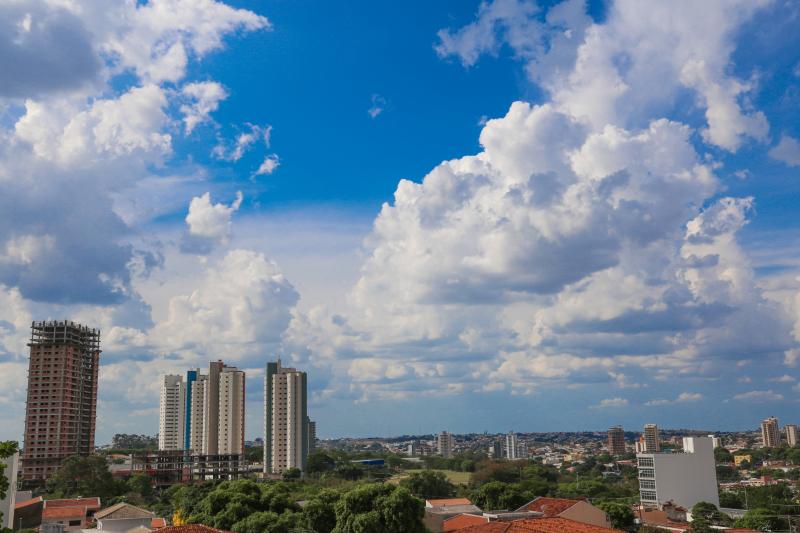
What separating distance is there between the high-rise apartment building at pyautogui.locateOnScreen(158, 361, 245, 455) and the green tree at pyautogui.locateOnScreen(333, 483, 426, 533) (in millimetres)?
76611

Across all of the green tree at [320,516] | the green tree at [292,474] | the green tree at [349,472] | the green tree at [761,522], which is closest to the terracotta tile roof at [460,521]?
the green tree at [320,516]

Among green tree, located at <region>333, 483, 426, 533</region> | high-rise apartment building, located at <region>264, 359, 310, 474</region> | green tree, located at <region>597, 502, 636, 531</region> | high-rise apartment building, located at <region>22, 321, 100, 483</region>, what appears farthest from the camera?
high-rise apartment building, located at <region>264, 359, 310, 474</region>

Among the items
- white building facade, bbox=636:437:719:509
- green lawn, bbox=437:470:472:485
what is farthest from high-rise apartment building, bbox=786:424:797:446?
white building facade, bbox=636:437:719:509

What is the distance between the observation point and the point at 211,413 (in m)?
111

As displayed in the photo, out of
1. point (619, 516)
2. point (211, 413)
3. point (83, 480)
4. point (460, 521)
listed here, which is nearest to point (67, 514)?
point (83, 480)

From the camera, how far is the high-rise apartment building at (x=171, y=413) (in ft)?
386

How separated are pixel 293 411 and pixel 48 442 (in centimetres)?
3196

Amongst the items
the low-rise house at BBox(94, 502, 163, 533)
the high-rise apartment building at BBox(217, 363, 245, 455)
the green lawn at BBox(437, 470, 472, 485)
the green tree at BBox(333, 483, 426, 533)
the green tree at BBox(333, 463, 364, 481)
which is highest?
the high-rise apartment building at BBox(217, 363, 245, 455)

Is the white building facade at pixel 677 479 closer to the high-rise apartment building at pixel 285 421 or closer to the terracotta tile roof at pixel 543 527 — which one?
the high-rise apartment building at pixel 285 421

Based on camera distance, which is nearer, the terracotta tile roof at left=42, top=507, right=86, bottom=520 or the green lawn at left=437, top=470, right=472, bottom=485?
the terracotta tile roof at left=42, top=507, right=86, bottom=520

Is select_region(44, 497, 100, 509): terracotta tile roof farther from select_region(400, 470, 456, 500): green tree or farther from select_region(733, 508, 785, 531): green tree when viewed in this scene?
select_region(733, 508, 785, 531): green tree

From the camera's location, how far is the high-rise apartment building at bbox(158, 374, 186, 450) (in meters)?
118

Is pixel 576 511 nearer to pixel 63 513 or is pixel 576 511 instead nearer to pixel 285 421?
pixel 63 513

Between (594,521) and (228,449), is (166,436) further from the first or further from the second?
(594,521)
